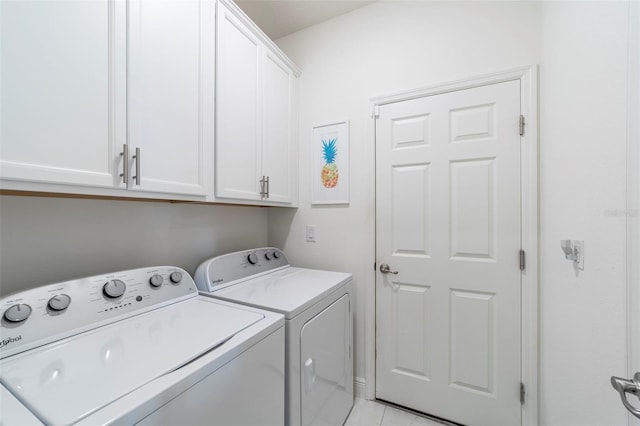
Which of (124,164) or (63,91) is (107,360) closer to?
(124,164)

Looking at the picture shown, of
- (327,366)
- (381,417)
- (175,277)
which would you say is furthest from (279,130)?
(381,417)

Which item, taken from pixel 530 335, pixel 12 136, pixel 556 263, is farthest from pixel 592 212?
pixel 12 136

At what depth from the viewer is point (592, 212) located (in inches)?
34.8

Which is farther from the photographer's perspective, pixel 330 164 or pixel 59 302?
pixel 330 164

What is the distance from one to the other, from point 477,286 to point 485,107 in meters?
1.11

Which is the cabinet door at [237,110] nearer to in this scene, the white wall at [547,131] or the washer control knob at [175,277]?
the washer control knob at [175,277]

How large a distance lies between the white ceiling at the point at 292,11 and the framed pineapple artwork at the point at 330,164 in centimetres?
85

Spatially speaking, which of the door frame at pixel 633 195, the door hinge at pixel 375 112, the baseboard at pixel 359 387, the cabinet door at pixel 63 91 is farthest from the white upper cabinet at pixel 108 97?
the baseboard at pixel 359 387

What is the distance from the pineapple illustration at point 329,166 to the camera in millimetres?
1989

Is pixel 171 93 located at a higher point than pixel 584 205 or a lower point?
higher

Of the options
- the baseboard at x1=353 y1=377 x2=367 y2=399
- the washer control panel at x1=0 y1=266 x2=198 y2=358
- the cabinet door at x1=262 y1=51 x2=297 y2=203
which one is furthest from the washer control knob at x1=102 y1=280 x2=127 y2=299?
the baseboard at x1=353 y1=377 x2=367 y2=399

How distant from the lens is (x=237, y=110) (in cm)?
149

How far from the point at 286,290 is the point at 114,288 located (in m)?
0.76

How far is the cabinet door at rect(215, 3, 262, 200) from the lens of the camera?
4.53 ft
